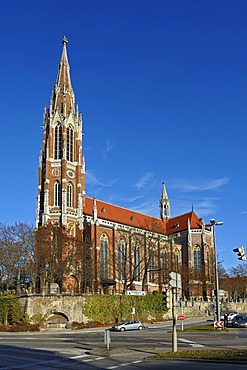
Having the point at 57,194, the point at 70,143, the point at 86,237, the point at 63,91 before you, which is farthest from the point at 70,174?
the point at 63,91

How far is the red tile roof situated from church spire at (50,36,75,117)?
17.4m

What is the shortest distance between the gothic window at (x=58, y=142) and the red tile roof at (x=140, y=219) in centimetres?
991

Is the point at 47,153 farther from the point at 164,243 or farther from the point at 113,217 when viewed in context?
the point at 164,243

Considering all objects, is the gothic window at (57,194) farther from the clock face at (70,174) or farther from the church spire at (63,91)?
the church spire at (63,91)

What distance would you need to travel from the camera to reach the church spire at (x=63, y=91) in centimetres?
8625

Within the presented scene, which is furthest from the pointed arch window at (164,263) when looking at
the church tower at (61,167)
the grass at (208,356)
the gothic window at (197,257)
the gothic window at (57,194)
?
the grass at (208,356)

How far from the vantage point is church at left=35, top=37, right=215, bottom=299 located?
221ft

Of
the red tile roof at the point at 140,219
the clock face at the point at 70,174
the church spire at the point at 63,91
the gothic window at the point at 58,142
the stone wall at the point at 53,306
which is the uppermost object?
the church spire at the point at 63,91

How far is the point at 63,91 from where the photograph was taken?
3487 inches

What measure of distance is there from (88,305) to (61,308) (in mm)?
3213

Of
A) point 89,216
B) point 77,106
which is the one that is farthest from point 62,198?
point 77,106

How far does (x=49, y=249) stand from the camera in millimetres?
63406

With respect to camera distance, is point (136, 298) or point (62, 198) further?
point (62, 198)

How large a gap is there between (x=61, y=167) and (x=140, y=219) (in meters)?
22.5
